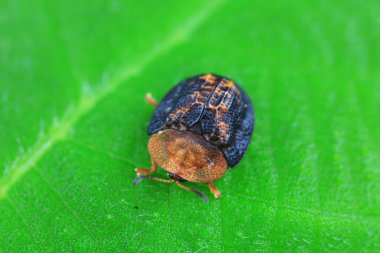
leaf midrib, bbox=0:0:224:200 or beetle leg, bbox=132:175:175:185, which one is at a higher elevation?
leaf midrib, bbox=0:0:224:200

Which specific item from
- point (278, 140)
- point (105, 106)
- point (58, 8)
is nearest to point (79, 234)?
point (105, 106)

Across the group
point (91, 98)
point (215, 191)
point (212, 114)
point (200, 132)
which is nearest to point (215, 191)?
point (215, 191)

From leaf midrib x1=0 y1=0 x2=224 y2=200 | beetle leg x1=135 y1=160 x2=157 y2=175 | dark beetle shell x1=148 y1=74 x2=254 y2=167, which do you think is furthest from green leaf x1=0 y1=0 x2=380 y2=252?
dark beetle shell x1=148 y1=74 x2=254 y2=167

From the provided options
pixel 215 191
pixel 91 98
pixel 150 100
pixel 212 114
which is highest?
pixel 91 98

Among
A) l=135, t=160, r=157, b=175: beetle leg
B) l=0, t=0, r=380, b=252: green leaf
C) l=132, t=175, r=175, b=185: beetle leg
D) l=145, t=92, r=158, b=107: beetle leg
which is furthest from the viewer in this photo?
l=145, t=92, r=158, b=107: beetle leg

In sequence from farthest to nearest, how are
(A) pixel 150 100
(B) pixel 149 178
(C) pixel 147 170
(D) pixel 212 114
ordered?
(A) pixel 150 100 → (D) pixel 212 114 → (C) pixel 147 170 → (B) pixel 149 178

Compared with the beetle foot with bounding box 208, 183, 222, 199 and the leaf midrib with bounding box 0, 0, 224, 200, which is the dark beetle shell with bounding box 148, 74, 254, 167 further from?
the leaf midrib with bounding box 0, 0, 224, 200

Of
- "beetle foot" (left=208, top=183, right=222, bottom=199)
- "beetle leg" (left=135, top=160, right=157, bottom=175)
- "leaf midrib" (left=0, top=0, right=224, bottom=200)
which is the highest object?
"leaf midrib" (left=0, top=0, right=224, bottom=200)

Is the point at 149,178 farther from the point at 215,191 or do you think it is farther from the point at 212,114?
the point at 212,114

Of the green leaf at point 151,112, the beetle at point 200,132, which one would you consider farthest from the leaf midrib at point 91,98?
the beetle at point 200,132
